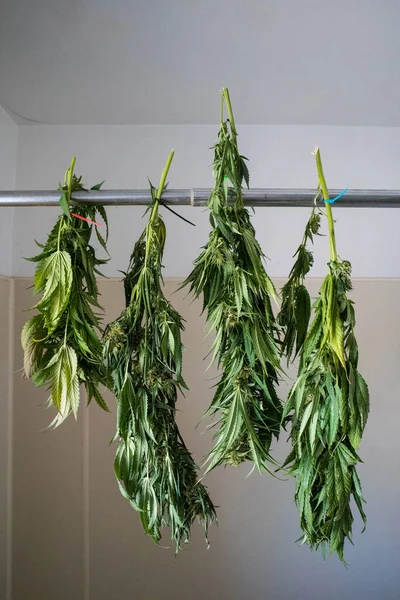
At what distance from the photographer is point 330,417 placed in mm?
873

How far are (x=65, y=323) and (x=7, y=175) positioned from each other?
43.4 inches

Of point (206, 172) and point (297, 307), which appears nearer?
point (297, 307)

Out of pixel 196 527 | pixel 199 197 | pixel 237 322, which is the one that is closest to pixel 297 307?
pixel 237 322

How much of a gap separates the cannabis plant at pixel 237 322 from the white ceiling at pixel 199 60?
0.67 meters

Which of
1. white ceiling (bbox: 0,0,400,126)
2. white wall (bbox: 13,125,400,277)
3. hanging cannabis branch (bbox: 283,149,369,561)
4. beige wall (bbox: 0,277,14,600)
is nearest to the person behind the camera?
hanging cannabis branch (bbox: 283,149,369,561)

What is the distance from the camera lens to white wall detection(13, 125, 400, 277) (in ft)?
6.22

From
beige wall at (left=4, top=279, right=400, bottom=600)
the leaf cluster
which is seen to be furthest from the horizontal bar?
beige wall at (left=4, top=279, right=400, bottom=600)

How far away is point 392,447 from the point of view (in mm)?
1920

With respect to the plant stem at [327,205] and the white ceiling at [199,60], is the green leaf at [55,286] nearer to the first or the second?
the plant stem at [327,205]

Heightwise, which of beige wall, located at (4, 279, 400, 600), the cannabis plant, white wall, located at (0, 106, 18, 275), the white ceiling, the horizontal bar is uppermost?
the white ceiling

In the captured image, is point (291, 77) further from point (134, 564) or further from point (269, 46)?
point (134, 564)

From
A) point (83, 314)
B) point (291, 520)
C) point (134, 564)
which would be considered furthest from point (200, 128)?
point (134, 564)

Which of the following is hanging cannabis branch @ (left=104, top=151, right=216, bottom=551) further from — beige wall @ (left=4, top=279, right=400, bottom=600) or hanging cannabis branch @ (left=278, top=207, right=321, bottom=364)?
beige wall @ (left=4, top=279, right=400, bottom=600)

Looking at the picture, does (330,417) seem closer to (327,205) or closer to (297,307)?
(297,307)
